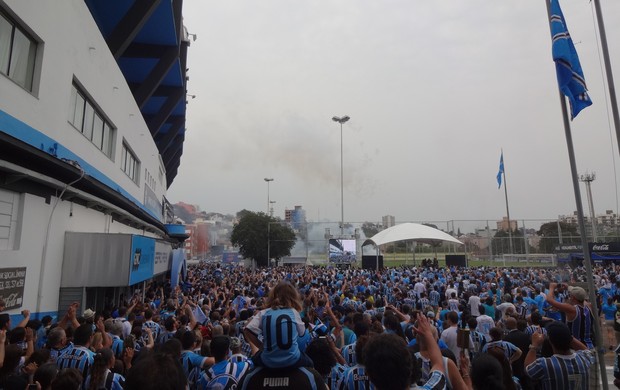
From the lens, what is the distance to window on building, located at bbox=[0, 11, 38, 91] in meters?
7.03

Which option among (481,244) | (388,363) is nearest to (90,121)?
(388,363)

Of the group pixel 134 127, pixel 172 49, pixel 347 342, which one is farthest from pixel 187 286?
pixel 347 342

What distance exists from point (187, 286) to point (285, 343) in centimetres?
1967

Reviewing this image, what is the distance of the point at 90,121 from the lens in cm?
1205

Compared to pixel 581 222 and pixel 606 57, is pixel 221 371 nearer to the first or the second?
pixel 581 222

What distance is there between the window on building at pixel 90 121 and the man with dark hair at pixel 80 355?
7696mm

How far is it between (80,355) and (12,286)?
13.0ft

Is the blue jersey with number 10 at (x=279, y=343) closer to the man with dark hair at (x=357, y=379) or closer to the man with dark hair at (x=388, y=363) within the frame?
the man with dark hair at (x=388, y=363)

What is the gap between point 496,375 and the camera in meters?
2.62

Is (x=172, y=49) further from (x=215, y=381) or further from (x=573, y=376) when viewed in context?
(x=573, y=376)

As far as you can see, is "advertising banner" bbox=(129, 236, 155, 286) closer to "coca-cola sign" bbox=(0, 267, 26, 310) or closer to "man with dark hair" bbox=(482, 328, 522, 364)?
"coca-cola sign" bbox=(0, 267, 26, 310)

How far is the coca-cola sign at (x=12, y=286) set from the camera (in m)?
6.55

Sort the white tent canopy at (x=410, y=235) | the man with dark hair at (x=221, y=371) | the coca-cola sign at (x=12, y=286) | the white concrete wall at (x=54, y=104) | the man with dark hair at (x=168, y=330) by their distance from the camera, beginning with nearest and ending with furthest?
the man with dark hair at (x=221, y=371) < the man with dark hair at (x=168, y=330) < the coca-cola sign at (x=12, y=286) < the white concrete wall at (x=54, y=104) < the white tent canopy at (x=410, y=235)

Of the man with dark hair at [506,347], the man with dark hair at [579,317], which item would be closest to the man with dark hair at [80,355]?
the man with dark hair at [506,347]
